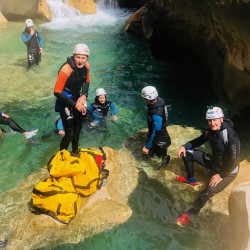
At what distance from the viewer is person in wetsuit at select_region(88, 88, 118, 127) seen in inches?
336

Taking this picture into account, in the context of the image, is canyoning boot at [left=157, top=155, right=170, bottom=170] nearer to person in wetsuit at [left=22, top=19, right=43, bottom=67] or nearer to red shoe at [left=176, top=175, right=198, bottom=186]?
red shoe at [left=176, top=175, right=198, bottom=186]

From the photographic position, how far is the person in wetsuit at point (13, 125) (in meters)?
8.32

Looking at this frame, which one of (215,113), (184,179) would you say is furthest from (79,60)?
(184,179)

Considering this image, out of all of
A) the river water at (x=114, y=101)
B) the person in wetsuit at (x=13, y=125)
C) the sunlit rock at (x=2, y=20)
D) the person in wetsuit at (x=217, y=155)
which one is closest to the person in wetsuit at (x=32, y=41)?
the river water at (x=114, y=101)

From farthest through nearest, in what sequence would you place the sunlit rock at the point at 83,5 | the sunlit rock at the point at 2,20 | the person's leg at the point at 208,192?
the sunlit rock at the point at 83,5 → the sunlit rock at the point at 2,20 → the person's leg at the point at 208,192

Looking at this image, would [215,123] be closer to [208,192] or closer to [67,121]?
[208,192]

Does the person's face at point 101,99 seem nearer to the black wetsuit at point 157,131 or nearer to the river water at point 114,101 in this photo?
the river water at point 114,101

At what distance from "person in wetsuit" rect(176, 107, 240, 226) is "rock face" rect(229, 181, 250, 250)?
41 centimetres

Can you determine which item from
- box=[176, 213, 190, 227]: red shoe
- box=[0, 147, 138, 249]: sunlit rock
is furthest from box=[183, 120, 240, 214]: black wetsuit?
box=[0, 147, 138, 249]: sunlit rock

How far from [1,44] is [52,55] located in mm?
4232

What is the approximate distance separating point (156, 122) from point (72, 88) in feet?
7.02

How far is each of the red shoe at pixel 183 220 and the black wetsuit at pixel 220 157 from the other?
141 mm

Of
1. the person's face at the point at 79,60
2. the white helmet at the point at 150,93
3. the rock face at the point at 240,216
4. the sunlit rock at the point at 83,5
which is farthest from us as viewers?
the sunlit rock at the point at 83,5

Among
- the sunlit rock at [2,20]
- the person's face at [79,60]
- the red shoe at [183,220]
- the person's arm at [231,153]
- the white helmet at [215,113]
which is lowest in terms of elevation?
the red shoe at [183,220]
